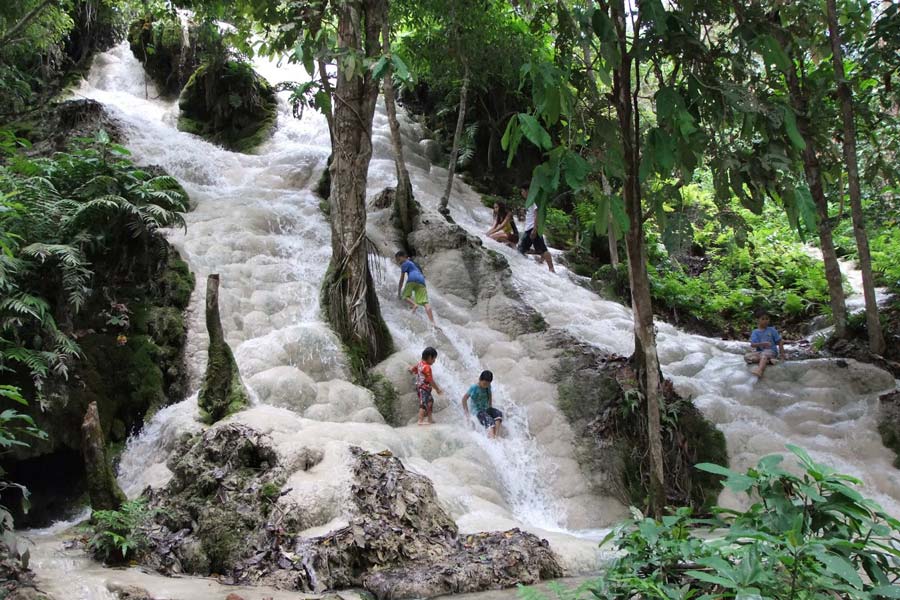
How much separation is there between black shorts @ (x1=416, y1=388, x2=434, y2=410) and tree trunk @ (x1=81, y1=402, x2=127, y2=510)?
344 centimetres

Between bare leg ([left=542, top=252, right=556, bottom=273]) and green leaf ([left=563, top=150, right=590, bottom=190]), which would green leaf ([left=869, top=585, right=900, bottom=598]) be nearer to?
green leaf ([left=563, top=150, right=590, bottom=190])

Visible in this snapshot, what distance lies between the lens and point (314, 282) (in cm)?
955

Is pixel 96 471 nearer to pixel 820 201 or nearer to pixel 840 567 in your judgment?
pixel 840 567

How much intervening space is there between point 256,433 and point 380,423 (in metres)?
1.82

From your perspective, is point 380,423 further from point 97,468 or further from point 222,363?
point 97,468

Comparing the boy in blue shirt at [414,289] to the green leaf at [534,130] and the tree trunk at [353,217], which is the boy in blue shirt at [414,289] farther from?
the green leaf at [534,130]

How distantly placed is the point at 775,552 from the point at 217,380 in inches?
227

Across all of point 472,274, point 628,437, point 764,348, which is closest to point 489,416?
point 628,437

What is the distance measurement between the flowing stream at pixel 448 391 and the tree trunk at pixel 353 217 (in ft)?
1.07

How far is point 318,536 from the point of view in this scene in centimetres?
477

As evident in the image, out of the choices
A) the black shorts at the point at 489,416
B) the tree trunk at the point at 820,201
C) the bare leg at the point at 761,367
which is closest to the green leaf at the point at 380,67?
A: the black shorts at the point at 489,416

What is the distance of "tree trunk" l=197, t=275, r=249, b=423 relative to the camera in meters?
→ 6.49

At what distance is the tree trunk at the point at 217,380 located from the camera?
649cm

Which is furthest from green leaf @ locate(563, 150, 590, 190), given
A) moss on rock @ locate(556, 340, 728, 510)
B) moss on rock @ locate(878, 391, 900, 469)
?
moss on rock @ locate(878, 391, 900, 469)
